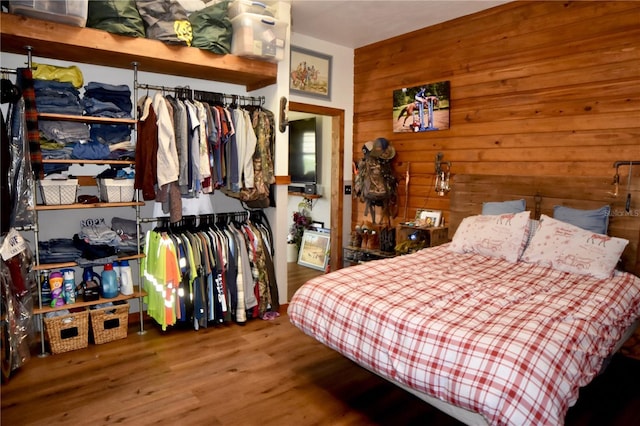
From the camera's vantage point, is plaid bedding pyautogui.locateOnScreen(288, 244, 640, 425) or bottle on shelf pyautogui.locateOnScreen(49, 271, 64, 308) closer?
plaid bedding pyautogui.locateOnScreen(288, 244, 640, 425)

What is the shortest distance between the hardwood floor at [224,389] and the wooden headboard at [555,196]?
3.18 feet

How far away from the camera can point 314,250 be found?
5.69 m

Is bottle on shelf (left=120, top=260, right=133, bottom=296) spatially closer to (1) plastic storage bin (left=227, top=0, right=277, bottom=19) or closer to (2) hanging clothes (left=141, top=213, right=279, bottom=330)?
(2) hanging clothes (left=141, top=213, right=279, bottom=330)

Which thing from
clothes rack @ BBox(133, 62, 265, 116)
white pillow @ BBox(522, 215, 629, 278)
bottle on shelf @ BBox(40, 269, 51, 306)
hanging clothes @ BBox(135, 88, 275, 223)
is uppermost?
clothes rack @ BBox(133, 62, 265, 116)

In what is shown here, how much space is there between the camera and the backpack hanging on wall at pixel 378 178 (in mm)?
4487

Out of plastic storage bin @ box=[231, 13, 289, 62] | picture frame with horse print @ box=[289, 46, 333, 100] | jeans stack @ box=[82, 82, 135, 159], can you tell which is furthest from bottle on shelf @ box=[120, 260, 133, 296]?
picture frame with horse print @ box=[289, 46, 333, 100]

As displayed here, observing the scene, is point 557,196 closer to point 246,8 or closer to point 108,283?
point 246,8

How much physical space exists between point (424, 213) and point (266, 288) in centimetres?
182

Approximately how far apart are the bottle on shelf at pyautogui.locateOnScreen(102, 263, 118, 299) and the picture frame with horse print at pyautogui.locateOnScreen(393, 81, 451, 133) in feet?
10.3

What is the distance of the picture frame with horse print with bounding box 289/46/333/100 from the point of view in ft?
14.5

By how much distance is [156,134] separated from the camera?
311cm

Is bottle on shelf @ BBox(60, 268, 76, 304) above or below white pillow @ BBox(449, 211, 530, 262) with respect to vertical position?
below

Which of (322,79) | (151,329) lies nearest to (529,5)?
(322,79)

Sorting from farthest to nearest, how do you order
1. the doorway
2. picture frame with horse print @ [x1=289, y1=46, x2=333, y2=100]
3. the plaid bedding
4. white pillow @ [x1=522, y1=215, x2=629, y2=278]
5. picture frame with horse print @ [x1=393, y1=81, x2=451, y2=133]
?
1. the doorway
2. picture frame with horse print @ [x1=289, y1=46, x2=333, y2=100]
3. picture frame with horse print @ [x1=393, y1=81, x2=451, y2=133]
4. white pillow @ [x1=522, y1=215, x2=629, y2=278]
5. the plaid bedding
